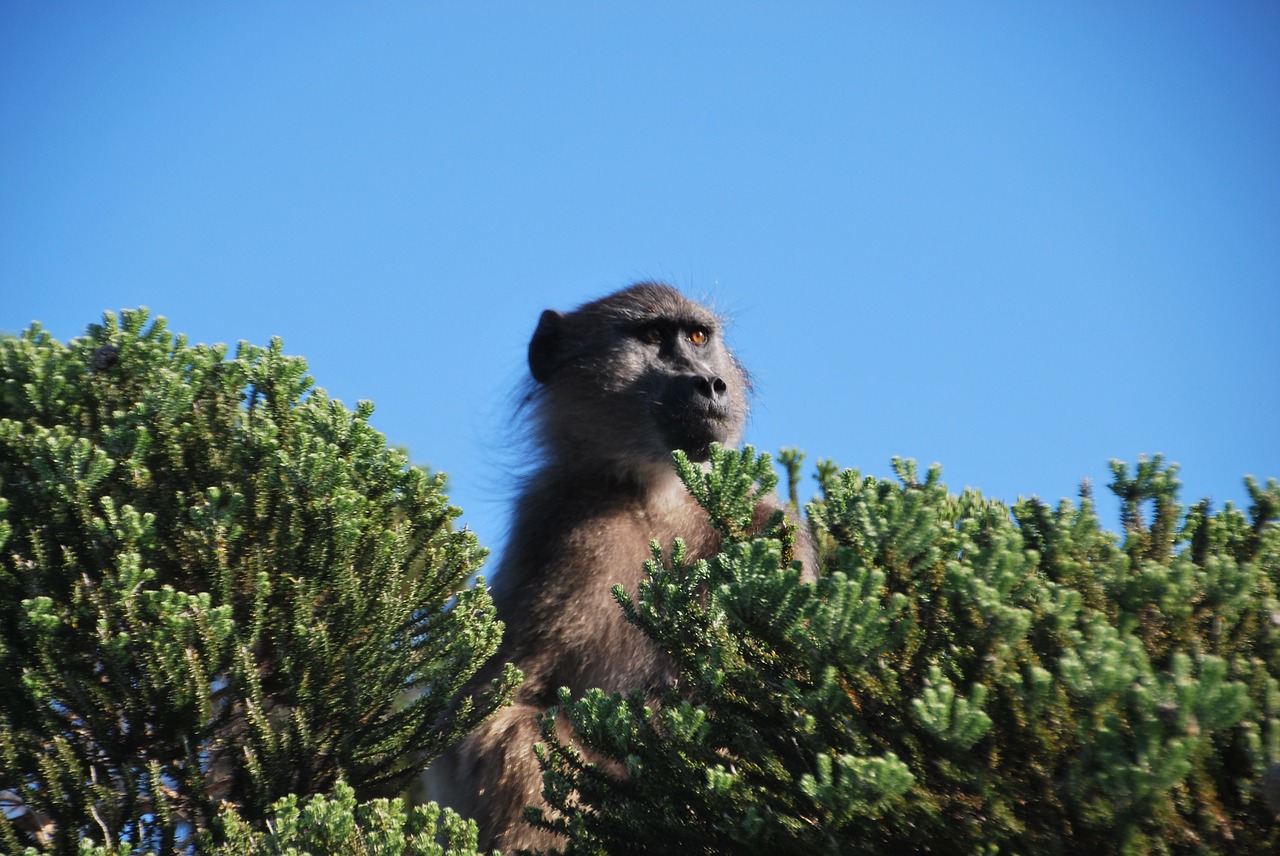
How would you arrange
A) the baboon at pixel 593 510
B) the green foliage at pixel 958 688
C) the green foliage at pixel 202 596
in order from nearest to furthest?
1. the green foliage at pixel 958 688
2. the green foliage at pixel 202 596
3. the baboon at pixel 593 510

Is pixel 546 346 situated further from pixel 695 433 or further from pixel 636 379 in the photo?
pixel 695 433

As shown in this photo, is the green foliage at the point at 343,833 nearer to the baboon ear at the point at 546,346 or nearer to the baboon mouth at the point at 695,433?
the baboon mouth at the point at 695,433

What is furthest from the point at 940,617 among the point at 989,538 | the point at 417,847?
the point at 417,847

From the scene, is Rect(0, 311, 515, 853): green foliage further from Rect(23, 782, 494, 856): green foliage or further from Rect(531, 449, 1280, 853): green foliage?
Rect(531, 449, 1280, 853): green foliage

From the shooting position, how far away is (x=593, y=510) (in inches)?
217

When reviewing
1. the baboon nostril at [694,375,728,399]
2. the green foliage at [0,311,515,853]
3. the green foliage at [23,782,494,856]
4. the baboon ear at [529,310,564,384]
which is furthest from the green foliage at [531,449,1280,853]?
the baboon ear at [529,310,564,384]

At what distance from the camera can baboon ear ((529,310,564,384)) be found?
6473 millimetres

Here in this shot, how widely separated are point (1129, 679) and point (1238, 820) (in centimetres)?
39

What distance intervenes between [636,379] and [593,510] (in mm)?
913

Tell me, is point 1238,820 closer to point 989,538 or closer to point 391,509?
point 989,538

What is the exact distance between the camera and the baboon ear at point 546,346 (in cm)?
647

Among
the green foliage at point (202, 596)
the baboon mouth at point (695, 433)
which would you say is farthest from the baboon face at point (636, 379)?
the green foliage at point (202, 596)

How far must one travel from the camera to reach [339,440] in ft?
12.7

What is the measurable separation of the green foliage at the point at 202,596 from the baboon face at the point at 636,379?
185 cm
